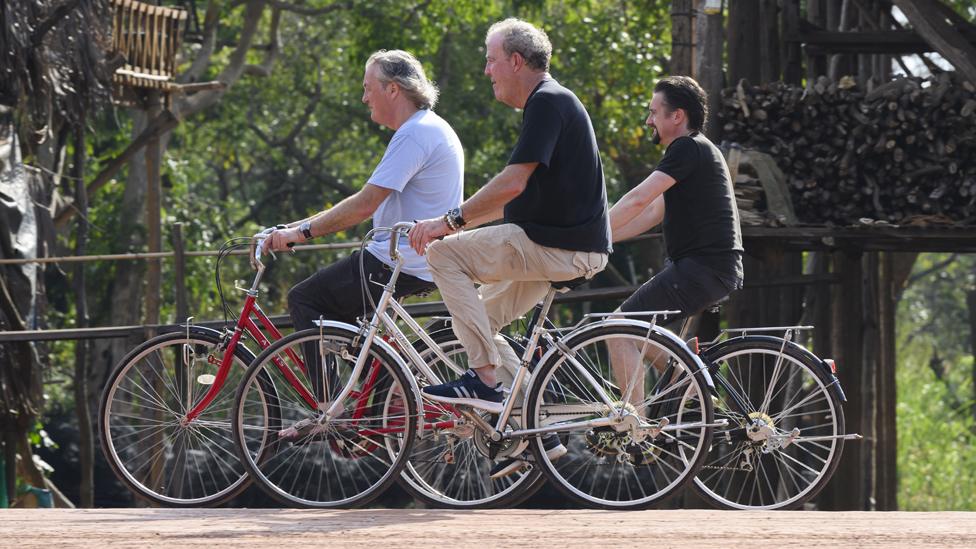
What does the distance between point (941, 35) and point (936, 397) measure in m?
23.7

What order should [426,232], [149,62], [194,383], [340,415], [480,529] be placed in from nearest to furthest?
[480,529]
[426,232]
[340,415]
[194,383]
[149,62]

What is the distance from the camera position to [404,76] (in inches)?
258

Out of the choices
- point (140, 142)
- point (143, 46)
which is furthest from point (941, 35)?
point (140, 142)

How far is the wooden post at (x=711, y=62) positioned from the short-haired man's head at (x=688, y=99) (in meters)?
4.31

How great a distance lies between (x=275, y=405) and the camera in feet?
21.1

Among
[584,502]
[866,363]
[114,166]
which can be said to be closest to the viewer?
[584,502]

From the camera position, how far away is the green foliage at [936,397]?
2923 cm

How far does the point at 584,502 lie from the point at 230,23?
2189cm

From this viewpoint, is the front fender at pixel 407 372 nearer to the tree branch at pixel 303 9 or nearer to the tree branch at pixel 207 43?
the tree branch at pixel 207 43

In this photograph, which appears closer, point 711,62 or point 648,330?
point 648,330

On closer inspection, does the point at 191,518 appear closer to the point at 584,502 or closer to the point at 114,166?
the point at 584,502

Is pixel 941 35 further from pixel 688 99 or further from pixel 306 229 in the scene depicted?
pixel 306 229

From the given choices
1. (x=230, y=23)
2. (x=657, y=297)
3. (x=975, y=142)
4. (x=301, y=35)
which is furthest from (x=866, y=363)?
(x=301, y=35)

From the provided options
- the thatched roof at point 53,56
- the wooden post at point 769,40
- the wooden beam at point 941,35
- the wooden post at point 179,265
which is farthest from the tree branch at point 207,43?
the wooden beam at point 941,35
